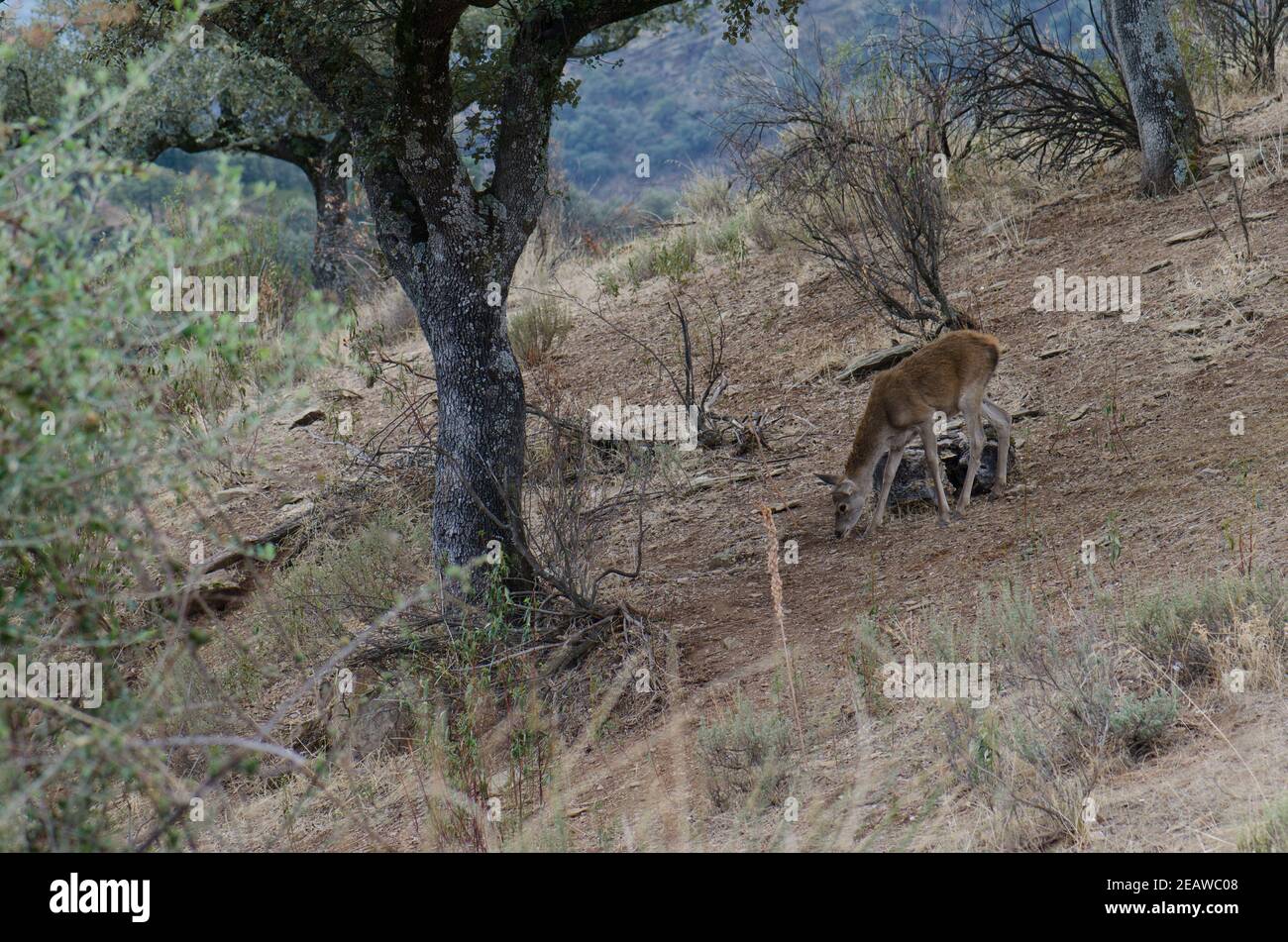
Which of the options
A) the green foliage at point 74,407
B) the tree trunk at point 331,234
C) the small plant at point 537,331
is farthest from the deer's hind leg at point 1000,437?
the tree trunk at point 331,234

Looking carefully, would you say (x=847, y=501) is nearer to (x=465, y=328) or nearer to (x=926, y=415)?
(x=926, y=415)

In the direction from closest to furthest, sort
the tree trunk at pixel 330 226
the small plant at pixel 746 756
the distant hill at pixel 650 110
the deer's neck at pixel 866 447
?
the small plant at pixel 746 756, the deer's neck at pixel 866 447, the tree trunk at pixel 330 226, the distant hill at pixel 650 110

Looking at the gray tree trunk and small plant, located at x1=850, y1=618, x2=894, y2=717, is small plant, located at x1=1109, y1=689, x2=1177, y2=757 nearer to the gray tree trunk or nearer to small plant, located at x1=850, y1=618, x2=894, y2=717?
small plant, located at x1=850, y1=618, x2=894, y2=717

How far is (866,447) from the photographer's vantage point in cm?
872

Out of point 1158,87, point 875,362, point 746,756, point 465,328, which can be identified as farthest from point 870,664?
point 1158,87

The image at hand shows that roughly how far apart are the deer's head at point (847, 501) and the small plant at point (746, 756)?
2.65 metres

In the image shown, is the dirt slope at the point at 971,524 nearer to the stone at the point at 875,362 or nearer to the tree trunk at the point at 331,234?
the stone at the point at 875,362

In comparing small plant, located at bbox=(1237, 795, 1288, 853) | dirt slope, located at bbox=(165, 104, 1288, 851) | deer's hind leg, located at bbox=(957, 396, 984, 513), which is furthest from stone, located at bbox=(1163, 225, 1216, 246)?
small plant, located at bbox=(1237, 795, 1288, 853)

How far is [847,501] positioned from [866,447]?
40cm

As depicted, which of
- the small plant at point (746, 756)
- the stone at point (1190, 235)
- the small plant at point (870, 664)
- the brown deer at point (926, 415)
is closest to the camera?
the small plant at point (746, 756)

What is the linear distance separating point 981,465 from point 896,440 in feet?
2.24

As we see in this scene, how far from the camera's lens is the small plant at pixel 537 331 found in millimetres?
14297

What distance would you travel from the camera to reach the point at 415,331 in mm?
17312
